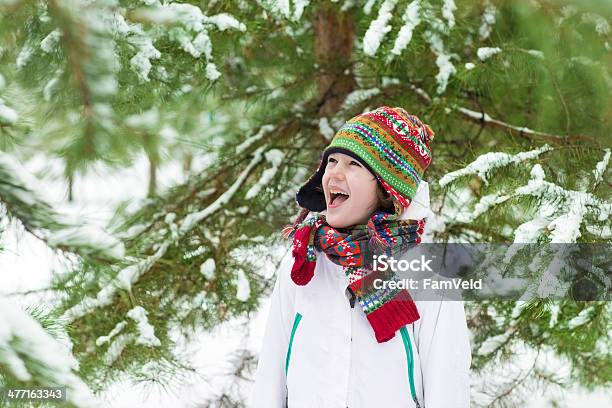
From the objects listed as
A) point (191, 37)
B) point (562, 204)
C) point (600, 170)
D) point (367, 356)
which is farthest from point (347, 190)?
point (191, 37)

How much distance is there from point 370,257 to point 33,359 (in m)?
1.03

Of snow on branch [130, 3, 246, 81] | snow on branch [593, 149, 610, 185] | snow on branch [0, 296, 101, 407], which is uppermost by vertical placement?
snow on branch [130, 3, 246, 81]

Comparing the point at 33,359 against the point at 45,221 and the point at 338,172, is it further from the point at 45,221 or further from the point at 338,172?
the point at 338,172

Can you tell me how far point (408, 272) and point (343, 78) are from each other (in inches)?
59.2

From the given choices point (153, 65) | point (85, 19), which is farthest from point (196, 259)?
point (85, 19)

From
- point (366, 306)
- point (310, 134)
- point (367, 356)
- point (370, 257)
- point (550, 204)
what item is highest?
point (310, 134)

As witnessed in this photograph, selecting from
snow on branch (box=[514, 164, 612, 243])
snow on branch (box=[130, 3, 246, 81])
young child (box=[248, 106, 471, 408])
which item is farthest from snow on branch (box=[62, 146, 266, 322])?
snow on branch (box=[514, 164, 612, 243])

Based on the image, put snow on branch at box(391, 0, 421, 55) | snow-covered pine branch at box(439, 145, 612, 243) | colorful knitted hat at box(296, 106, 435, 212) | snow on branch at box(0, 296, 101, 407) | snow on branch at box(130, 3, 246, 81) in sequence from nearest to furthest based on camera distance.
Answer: snow on branch at box(0, 296, 101, 407) → snow-covered pine branch at box(439, 145, 612, 243) → colorful knitted hat at box(296, 106, 435, 212) → snow on branch at box(130, 3, 246, 81) → snow on branch at box(391, 0, 421, 55)

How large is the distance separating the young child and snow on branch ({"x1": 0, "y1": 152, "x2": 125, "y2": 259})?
873mm

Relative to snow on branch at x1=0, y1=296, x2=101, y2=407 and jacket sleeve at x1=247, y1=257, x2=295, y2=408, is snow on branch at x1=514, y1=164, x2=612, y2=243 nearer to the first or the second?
jacket sleeve at x1=247, y1=257, x2=295, y2=408

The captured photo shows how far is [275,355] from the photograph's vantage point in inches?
69.9

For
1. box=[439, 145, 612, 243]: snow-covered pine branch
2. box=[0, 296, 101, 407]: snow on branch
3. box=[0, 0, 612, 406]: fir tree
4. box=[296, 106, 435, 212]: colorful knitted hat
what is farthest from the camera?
box=[0, 0, 612, 406]: fir tree

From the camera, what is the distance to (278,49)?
121 inches

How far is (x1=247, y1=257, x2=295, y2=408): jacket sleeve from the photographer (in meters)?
1.75
